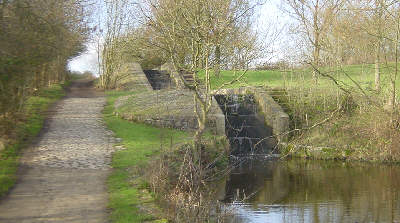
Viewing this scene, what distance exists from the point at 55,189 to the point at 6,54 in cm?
331

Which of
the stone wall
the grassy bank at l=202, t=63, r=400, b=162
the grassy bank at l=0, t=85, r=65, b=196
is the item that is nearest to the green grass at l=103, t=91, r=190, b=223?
the grassy bank at l=0, t=85, r=65, b=196

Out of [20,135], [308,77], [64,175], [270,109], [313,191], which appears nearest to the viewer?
[64,175]

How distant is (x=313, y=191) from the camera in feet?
42.7

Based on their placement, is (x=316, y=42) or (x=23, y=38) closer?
(x=23, y=38)

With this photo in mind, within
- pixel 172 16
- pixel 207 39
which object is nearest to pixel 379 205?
pixel 207 39

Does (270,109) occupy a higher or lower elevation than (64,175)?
higher

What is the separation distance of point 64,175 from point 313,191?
6.75 meters

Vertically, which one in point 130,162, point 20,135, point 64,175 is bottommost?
point 64,175

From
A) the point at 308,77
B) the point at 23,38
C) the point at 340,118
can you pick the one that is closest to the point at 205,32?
the point at 23,38

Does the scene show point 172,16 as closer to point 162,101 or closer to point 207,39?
point 207,39

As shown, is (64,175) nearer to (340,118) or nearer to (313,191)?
(313,191)

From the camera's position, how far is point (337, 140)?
18.2 metres

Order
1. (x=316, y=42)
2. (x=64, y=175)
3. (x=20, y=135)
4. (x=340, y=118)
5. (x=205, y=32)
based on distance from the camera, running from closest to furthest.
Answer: (x=64, y=175) → (x=205, y=32) → (x=20, y=135) → (x=340, y=118) → (x=316, y=42)

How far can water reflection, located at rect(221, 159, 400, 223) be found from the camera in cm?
1072
